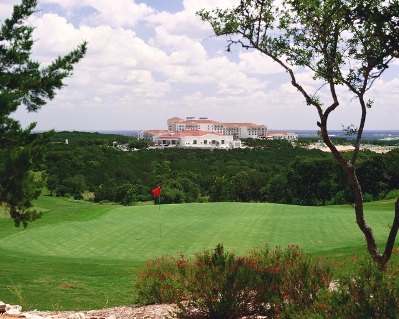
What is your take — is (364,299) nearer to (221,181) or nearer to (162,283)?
(162,283)

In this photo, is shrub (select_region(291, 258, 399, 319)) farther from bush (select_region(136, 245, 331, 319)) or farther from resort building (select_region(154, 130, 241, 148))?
resort building (select_region(154, 130, 241, 148))

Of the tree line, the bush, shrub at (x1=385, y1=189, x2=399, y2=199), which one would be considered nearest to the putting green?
the bush

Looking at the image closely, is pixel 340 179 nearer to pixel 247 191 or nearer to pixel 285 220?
pixel 247 191

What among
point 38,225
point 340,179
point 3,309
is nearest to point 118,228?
point 38,225

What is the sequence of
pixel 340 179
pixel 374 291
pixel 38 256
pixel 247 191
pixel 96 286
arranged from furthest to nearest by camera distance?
pixel 247 191, pixel 340 179, pixel 38 256, pixel 96 286, pixel 374 291

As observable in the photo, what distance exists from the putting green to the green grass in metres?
0.03

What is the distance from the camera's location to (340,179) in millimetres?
47219

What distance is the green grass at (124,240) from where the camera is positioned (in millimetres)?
10664

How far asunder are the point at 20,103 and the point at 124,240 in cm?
1051

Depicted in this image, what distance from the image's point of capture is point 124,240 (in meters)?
17.9

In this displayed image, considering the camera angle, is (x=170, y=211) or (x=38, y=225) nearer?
(x=38, y=225)

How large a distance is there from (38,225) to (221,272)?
1718 cm

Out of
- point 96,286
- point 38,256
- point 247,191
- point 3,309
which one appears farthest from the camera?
point 247,191

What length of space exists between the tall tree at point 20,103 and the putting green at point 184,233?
750 centimetres
